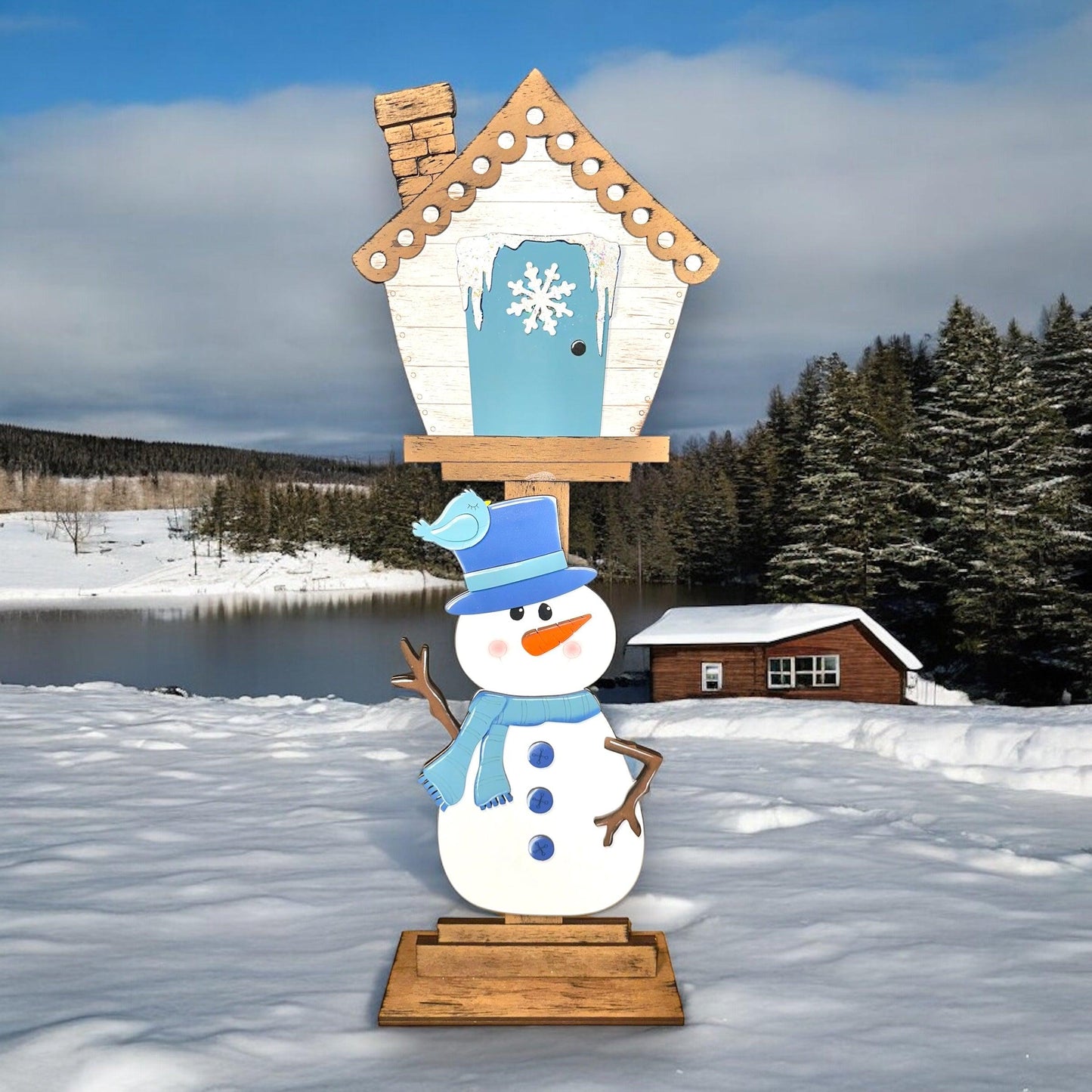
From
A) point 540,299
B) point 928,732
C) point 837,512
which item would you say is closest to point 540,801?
point 540,299

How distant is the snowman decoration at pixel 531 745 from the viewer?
131 inches

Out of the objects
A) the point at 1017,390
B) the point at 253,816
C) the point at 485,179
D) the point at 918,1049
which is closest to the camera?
the point at 918,1049

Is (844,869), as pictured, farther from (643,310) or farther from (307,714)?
(307,714)

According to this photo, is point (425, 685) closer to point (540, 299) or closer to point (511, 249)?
point (540, 299)

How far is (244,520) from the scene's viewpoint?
65875 mm

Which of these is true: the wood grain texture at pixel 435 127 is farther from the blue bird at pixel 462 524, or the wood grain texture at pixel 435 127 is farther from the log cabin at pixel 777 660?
the log cabin at pixel 777 660

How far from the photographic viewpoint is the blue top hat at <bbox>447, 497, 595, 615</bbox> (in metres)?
3.39

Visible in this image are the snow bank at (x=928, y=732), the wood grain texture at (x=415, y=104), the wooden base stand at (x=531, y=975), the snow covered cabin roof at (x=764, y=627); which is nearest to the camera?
the wooden base stand at (x=531, y=975)

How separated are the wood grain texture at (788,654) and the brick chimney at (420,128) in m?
12.8

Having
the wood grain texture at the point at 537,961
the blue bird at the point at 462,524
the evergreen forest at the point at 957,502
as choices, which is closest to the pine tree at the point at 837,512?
the evergreen forest at the point at 957,502

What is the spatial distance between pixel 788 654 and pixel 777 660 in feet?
0.82

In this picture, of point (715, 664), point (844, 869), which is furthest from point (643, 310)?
point (715, 664)

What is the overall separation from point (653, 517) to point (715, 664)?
109ft

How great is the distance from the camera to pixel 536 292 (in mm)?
4219
